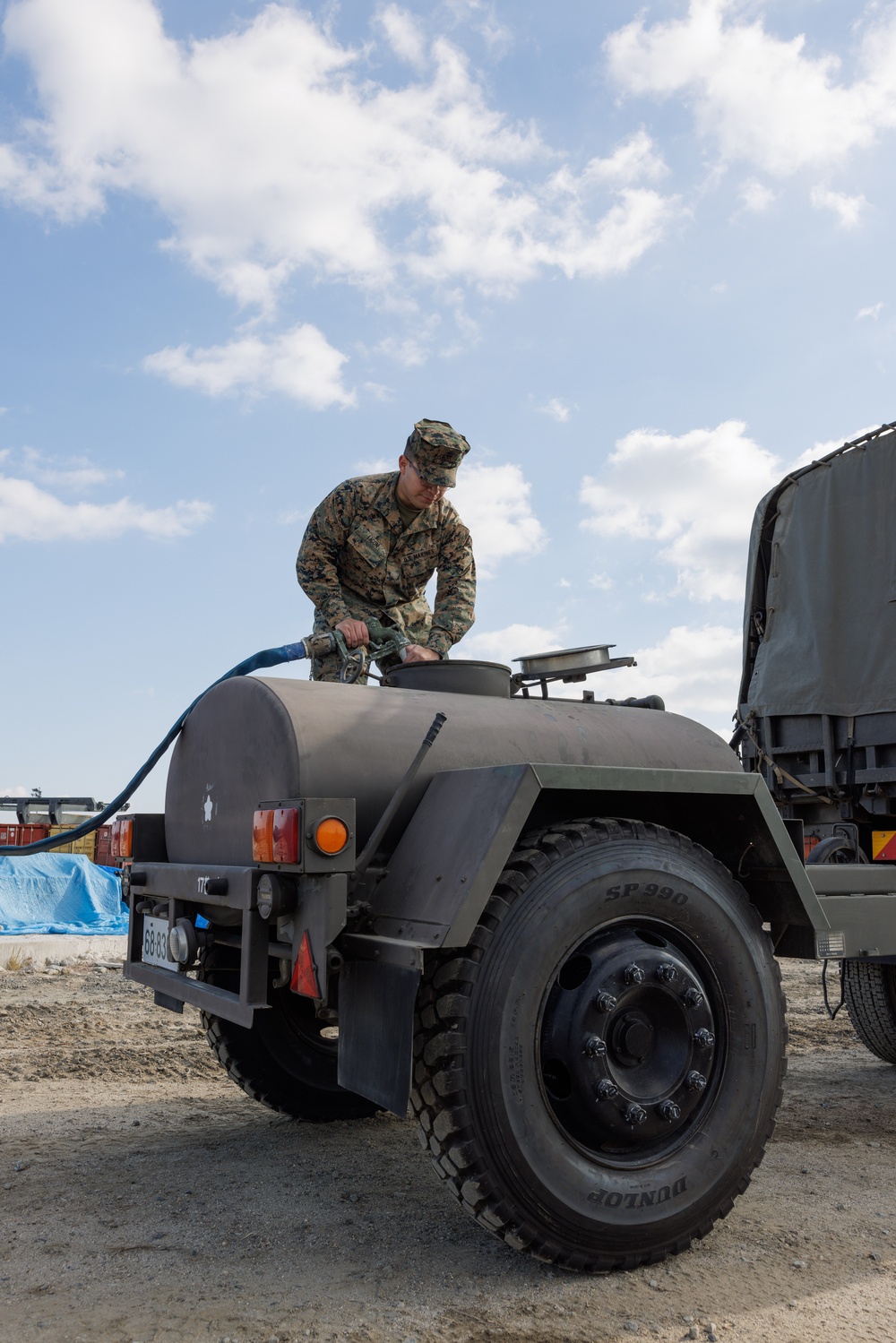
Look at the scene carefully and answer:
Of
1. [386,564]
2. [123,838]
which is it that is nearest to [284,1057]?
[123,838]

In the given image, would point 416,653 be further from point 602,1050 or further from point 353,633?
point 602,1050

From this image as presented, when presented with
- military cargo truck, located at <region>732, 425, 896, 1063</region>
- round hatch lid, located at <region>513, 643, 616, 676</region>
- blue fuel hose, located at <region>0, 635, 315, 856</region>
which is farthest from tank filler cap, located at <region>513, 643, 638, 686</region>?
military cargo truck, located at <region>732, 425, 896, 1063</region>

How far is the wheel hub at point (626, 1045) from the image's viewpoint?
2.70 meters

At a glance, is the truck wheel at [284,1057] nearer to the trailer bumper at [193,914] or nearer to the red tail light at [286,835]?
the trailer bumper at [193,914]

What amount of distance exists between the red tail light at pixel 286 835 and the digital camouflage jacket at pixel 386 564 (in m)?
1.83

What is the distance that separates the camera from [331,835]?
271 centimetres

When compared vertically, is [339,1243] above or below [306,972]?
below

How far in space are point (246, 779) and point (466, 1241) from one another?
60.2 inches

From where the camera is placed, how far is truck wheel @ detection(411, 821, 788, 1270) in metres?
2.54

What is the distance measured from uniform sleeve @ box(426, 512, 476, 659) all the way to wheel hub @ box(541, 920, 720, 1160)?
2207mm

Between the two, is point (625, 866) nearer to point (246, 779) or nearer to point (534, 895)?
point (534, 895)

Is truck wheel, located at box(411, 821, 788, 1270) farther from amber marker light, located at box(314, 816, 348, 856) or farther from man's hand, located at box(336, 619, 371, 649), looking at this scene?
man's hand, located at box(336, 619, 371, 649)

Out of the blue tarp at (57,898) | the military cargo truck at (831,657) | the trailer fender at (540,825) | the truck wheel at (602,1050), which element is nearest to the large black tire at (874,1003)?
the military cargo truck at (831,657)

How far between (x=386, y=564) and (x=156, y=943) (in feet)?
6.57
